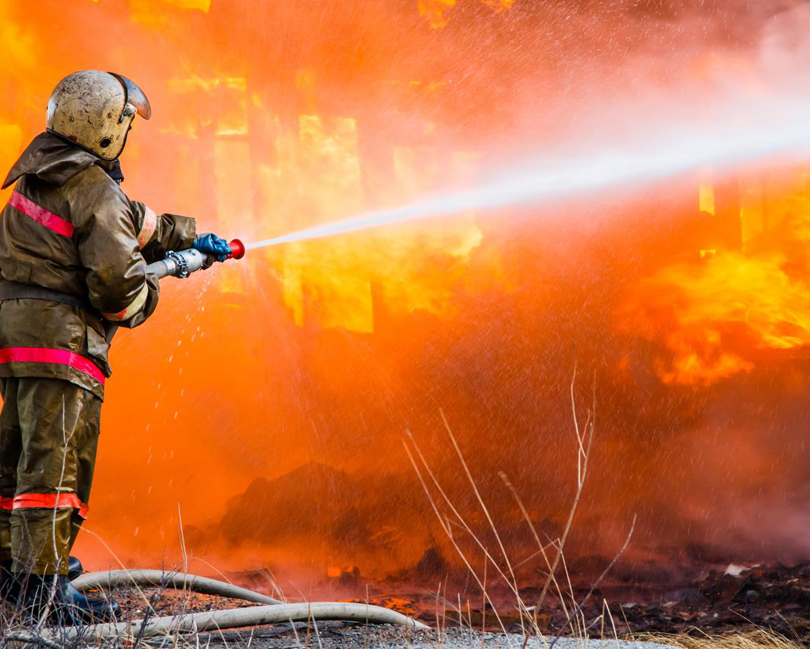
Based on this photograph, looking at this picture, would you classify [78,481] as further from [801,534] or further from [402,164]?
[801,534]

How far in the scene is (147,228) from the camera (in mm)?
3365

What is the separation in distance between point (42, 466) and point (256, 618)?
3.31 feet

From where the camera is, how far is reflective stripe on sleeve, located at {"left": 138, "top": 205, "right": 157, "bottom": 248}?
3352 mm

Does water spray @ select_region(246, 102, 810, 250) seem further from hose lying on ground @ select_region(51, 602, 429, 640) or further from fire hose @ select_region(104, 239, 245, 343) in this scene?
hose lying on ground @ select_region(51, 602, 429, 640)

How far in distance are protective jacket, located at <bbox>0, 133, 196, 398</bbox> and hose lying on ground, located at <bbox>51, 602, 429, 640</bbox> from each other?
3.06ft

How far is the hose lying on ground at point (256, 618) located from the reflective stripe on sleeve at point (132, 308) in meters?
1.13

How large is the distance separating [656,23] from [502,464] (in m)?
5.86

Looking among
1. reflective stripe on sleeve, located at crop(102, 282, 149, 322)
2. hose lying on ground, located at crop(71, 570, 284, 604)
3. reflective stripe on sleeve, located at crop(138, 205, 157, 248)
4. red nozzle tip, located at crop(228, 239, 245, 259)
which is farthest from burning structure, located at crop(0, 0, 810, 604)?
reflective stripe on sleeve, located at crop(102, 282, 149, 322)

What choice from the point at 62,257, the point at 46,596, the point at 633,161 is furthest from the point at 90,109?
the point at 633,161

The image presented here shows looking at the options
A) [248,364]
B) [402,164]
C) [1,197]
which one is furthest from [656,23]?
[1,197]

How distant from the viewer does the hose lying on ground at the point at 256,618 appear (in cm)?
271

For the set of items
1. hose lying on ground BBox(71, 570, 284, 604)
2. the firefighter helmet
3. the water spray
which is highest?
the water spray

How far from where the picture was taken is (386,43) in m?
9.88

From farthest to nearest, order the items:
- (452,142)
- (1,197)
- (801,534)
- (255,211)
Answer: (452,142) → (255,211) → (801,534) → (1,197)
